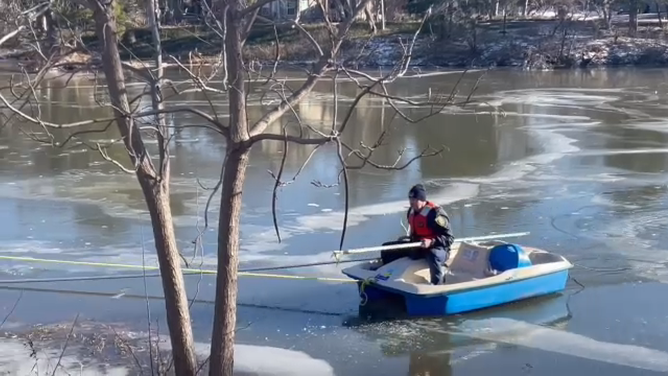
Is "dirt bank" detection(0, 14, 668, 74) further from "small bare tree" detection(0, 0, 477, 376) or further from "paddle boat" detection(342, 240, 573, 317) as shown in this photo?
"small bare tree" detection(0, 0, 477, 376)

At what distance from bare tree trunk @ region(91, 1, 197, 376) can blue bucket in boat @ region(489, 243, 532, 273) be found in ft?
15.1

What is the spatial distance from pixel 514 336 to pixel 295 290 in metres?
2.38

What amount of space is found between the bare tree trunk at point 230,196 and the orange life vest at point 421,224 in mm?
3809

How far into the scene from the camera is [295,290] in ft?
32.7

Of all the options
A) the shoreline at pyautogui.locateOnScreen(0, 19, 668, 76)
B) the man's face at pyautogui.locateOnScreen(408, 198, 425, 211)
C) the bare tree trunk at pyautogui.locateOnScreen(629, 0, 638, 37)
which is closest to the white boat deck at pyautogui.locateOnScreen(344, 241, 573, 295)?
the man's face at pyautogui.locateOnScreen(408, 198, 425, 211)

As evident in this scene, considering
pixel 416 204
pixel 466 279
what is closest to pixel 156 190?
pixel 416 204

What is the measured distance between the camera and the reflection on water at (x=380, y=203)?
9.50 m

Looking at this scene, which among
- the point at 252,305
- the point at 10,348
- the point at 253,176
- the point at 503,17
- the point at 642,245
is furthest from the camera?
the point at 503,17

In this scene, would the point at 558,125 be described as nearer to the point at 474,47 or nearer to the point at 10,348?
the point at 10,348

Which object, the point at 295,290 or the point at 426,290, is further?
the point at 295,290

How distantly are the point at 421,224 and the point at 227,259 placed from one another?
13.0ft

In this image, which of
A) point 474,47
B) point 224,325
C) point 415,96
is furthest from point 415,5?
point 224,325

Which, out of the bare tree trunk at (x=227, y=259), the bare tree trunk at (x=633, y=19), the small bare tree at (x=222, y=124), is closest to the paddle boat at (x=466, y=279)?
the bare tree trunk at (x=227, y=259)

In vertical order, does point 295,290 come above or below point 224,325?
below
